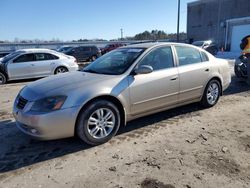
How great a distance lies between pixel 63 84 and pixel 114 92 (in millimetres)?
846

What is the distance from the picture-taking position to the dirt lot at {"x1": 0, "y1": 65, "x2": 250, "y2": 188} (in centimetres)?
338

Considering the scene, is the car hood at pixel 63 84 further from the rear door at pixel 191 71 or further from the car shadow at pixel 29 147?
the rear door at pixel 191 71

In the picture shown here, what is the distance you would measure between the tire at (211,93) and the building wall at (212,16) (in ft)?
130

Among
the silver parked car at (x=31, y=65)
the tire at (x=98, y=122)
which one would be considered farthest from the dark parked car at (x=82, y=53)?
the tire at (x=98, y=122)

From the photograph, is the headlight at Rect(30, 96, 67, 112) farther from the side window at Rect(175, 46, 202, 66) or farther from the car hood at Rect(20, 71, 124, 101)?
the side window at Rect(175, 46, 202, 66)

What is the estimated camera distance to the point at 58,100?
402 centimetres

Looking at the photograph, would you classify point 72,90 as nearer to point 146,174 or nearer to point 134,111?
point 134,111

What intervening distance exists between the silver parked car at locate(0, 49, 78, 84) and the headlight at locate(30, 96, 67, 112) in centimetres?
822

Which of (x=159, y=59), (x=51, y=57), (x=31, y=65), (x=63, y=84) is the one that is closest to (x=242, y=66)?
(x=159, y=59)

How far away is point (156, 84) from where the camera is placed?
4.95 metres

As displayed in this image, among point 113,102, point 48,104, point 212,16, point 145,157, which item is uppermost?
point 212,16

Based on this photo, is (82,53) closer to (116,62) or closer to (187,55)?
(187,55)

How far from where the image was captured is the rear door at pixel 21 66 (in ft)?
37.7

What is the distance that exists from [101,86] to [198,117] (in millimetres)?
2426
